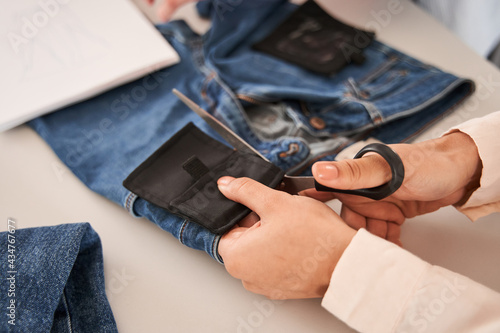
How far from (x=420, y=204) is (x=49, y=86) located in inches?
Answer: 28.2

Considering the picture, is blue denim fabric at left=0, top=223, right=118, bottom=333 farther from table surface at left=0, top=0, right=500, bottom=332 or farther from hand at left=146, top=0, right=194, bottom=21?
hand at left=146, top=0, right=194, bottom=21

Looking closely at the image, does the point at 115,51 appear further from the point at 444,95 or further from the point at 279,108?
the point at 444,95

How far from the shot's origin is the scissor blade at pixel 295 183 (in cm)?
57

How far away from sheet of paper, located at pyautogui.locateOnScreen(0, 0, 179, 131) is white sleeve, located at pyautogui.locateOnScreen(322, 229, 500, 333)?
0.56 m

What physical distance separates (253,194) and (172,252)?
0.18 meters

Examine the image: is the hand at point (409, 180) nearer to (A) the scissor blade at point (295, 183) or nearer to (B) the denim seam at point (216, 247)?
(A) the scissor blade at point (295, 183)

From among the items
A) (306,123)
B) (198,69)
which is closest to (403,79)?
(306,123)

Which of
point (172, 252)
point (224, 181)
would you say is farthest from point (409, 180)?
point (172, 252)

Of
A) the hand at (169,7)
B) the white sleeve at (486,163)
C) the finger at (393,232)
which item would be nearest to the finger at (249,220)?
the finger at (393,232)

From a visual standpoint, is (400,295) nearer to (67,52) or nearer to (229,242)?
(229,242)

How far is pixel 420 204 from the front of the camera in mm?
611

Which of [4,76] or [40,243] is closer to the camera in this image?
[40,243]

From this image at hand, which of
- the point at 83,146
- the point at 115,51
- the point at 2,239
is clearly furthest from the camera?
the point at 115,51

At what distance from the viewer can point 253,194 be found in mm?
516
